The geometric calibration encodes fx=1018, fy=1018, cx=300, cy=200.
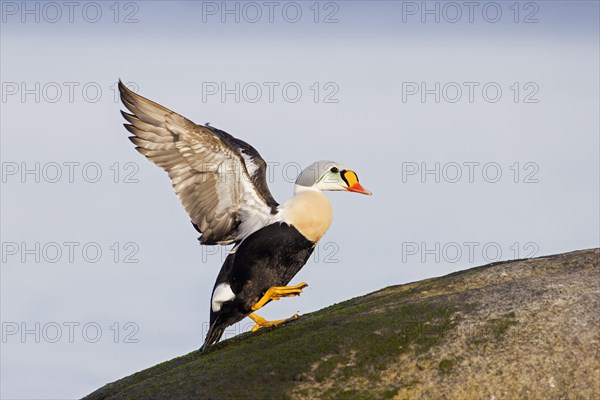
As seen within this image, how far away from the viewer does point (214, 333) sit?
1727 centimetres

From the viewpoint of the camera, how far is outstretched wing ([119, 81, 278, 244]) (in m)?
16.4

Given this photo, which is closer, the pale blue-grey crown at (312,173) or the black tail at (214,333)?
the black tail at (214,333)

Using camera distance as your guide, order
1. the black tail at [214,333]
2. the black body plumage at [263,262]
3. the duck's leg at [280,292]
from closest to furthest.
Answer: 1. the black body plumage at [263,262]
2. the duck's leg at [280,292]
3. the black tail at [214,333]

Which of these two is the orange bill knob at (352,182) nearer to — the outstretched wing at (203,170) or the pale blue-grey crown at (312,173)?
the pale blue-grey crown at (312,173)

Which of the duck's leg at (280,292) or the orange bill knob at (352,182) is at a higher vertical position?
the orange bill knob at (352,182)

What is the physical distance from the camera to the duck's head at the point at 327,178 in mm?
17312

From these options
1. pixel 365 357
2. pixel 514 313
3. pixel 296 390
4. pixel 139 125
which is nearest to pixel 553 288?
pixel 514 313

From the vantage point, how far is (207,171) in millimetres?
16625

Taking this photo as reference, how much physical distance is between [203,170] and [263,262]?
5.89 ft

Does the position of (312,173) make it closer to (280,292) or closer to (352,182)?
(352,182)

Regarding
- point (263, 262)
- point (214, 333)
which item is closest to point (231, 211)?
point (263, 262)

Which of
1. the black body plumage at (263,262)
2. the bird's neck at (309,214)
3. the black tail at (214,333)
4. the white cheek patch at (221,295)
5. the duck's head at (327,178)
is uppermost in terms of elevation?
the duck's head at (327,178)

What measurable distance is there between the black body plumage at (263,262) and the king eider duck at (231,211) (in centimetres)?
1

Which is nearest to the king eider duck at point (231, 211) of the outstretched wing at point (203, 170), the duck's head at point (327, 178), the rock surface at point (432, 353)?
the outstretched wing at point (203, 170)
